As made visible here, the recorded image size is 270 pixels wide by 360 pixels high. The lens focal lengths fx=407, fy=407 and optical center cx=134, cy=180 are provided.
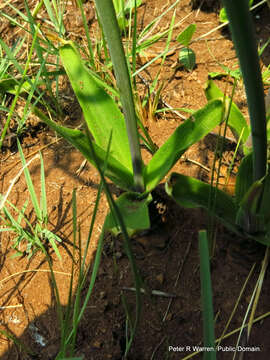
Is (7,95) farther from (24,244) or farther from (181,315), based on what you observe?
(181,315)

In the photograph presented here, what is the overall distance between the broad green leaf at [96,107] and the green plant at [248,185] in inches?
8.9

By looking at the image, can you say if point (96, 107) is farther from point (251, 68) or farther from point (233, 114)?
point (251, 68)

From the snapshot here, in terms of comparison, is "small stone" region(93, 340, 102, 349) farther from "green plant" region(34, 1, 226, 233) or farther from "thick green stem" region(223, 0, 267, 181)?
"thick green stem" region(223, 0, 267, 181)

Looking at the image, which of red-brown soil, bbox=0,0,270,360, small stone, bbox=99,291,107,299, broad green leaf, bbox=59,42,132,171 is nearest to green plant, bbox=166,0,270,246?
red-brown soil, bbox=0,0,270,360

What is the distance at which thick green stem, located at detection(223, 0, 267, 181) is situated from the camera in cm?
67

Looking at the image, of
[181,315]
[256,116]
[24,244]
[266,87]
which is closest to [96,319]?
[181,315]

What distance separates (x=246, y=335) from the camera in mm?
1048

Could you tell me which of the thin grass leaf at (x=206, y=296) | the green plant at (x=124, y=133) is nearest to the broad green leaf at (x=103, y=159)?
the green plant at (x=124, y=133)

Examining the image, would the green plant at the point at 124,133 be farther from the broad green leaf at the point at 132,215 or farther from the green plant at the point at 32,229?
the green plant at the point at 32,229

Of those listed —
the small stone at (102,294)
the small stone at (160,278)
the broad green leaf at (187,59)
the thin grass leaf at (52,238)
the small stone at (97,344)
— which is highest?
the broad green leaf at (187,59)

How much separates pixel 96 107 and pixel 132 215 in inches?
14.4

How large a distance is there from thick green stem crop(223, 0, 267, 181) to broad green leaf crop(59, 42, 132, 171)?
419 millimetres

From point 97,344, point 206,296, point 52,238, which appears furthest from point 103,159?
point 206,296

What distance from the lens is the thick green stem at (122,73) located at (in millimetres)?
941
